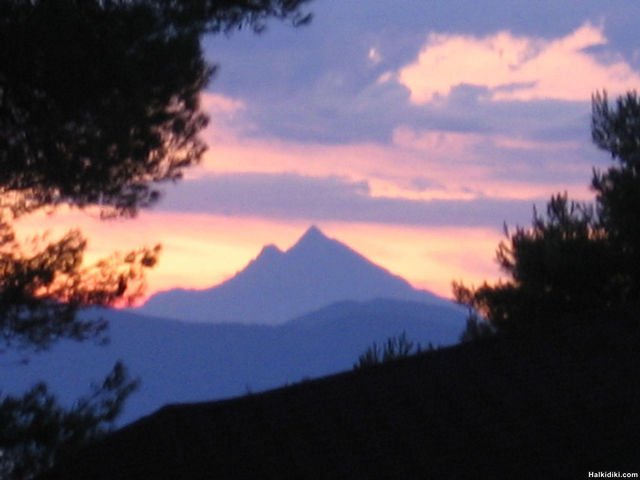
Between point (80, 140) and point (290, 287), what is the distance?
75.0m

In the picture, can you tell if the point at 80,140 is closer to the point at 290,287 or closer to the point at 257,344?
the point at 257,344

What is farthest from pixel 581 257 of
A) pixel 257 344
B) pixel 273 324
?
pixel 273 324

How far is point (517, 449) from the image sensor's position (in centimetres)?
1077

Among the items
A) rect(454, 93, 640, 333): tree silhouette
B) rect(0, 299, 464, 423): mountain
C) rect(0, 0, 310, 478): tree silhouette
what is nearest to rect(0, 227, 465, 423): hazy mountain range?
rect(0, 299, 464, 423): mountain

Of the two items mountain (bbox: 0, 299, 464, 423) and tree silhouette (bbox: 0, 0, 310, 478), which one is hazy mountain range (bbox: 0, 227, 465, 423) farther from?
tree silhouette (bbox: 0, 0, 310, 478)

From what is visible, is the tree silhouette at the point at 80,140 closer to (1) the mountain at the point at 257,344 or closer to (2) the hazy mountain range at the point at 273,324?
(2) the hazy mountain range at the point at 273,324

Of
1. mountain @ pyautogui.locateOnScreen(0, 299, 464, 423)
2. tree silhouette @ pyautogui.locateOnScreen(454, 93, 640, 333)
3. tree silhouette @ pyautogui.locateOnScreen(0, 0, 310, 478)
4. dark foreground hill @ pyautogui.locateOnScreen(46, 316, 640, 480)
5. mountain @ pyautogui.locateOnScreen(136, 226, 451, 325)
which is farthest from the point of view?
mountain @ pyautogui.locateOnScreen(136, 226, 451, 325)

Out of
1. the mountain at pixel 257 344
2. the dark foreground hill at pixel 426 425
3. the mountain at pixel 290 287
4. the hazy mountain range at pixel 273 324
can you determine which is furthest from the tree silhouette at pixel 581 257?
the mountain at pixel 290 287

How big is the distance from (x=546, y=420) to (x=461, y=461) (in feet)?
3.79

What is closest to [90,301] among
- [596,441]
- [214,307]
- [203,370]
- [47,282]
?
[47,282]

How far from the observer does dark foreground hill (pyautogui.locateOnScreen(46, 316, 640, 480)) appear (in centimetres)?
1073

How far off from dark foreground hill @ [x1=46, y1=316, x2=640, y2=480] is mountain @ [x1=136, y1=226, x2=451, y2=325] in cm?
5871

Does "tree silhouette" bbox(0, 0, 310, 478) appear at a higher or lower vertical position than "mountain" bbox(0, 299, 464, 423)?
lower

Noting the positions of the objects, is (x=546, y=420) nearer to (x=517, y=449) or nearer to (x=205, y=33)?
(x=517, y=449)
